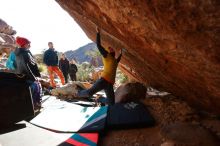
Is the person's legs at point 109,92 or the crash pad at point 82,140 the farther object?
the person's legs at point 109,92

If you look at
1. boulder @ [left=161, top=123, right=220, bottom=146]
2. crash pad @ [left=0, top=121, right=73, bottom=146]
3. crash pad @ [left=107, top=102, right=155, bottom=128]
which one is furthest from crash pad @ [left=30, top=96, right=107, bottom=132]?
boulder @ [left=161, top=123, right=220, bottom=146]

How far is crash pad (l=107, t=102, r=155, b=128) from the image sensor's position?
5.36 meters

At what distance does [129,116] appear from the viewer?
570 cm

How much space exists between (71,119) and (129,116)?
141 cm

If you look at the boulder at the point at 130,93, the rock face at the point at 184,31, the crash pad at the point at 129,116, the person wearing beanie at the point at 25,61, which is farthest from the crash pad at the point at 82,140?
the boulder at the point at 130,93

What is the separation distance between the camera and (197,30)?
3221 millimetres

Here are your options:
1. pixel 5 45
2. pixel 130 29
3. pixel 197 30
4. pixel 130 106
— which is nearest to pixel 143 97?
pixel 130 106

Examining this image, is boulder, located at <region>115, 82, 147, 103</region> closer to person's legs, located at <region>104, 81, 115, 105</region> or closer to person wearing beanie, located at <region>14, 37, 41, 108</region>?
person's legs, located at <region>104, 81, 115, 105</region>

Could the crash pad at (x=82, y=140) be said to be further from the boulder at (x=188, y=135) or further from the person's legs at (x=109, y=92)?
the person's legs at (x=109, y=92)

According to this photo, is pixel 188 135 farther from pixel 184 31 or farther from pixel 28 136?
pixel 28 136

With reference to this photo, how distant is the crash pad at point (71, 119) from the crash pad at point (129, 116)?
0.18 meters

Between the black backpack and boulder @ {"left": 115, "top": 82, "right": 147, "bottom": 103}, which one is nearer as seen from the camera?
the black backpack

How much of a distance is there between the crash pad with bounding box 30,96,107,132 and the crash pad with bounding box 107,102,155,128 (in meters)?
0.18

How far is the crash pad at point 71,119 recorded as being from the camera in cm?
545
